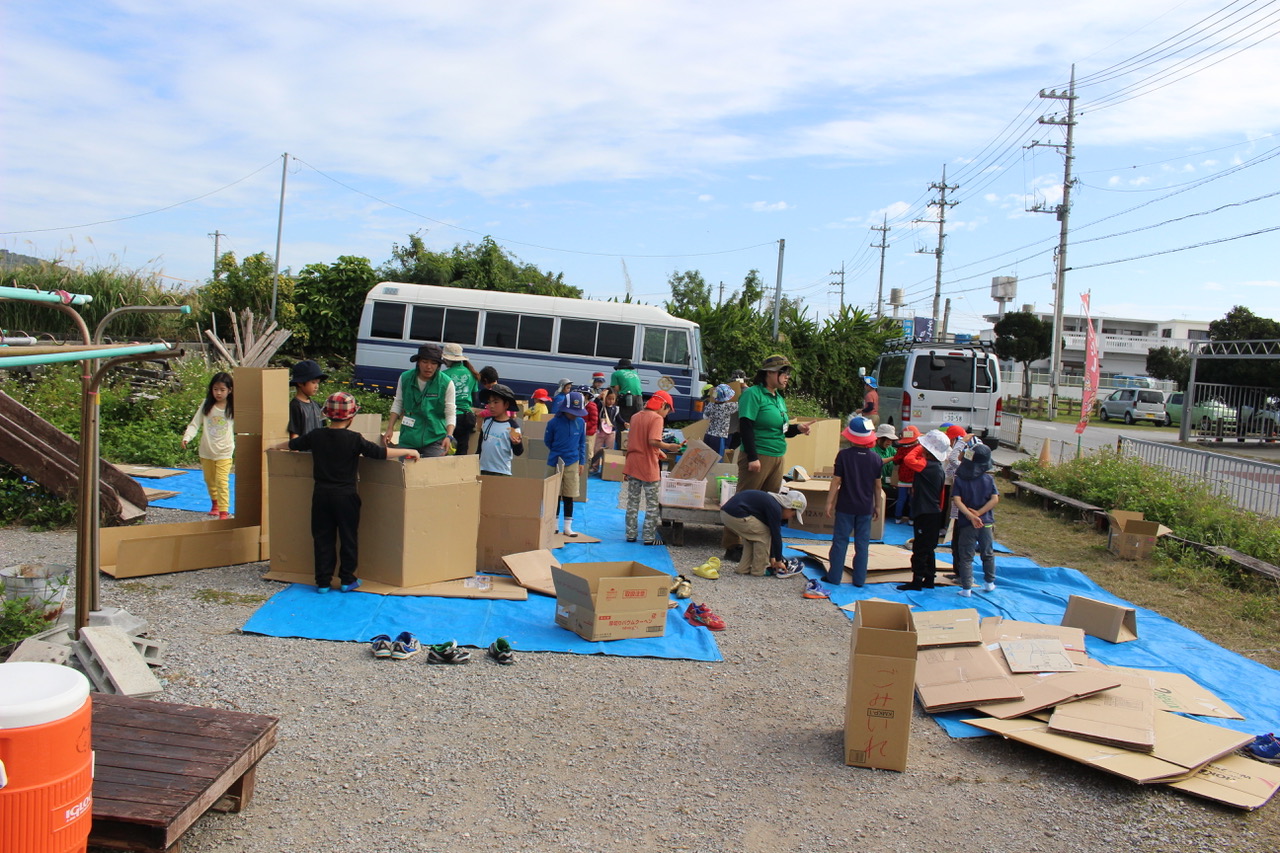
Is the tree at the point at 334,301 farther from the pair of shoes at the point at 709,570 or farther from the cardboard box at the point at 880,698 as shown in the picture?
the cardboard box at the point at 880,698

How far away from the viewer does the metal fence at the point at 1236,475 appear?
396 inches

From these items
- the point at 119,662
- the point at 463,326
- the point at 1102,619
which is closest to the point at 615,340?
the point at 463,326

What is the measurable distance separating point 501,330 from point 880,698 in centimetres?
1513

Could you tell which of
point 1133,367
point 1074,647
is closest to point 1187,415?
point 1074,647

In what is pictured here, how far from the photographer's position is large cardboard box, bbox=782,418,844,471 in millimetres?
11578

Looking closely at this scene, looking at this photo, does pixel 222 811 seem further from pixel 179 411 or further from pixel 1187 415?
pixel 1187 415

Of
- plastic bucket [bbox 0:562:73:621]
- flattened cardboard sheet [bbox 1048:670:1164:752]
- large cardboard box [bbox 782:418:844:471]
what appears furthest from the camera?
large cardboard box [bbox 782:418:844:471]

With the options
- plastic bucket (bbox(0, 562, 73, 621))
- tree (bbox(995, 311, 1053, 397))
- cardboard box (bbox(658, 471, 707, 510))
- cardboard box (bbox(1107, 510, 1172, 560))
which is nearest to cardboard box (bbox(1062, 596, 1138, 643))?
cardboard box (bbox(1107, 510, 1172, 560))

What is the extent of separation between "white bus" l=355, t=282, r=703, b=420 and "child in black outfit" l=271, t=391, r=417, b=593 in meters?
12.1

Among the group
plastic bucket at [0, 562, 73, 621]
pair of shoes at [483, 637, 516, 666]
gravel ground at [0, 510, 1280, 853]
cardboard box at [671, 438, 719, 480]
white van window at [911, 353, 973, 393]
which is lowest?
gravel ground at [0, 510, 1280, 853]

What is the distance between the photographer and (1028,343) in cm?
4262

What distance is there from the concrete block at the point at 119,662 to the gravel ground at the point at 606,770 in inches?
9.0

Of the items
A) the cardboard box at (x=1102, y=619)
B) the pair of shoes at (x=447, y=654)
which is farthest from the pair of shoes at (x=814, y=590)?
the pair of shoes at (x=447, y=654)

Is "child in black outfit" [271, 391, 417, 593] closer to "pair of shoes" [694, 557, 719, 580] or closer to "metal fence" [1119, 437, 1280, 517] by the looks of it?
"pair of shoes" [694, 557, 719, 580]
